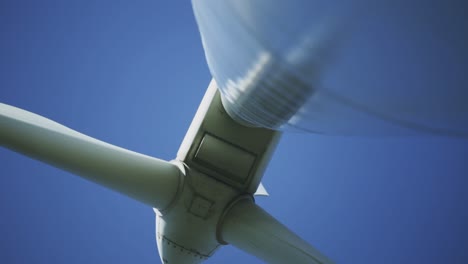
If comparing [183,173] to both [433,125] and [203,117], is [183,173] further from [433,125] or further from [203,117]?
[433,125]

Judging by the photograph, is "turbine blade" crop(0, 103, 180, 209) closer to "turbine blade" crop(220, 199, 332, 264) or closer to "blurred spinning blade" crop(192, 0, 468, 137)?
"turbine blade" crop(220, 199, 332, 264)

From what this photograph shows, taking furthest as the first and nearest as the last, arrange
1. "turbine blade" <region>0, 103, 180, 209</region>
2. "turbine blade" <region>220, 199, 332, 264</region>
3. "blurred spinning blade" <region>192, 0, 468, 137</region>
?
1. "turbine blade" <region>220, 199, 332, 264</region>
2. "turbine blade" <region>0, 103, 180, 209</region>
3. "blurred spinning blade" <region>192, 0, 468, 137</region>

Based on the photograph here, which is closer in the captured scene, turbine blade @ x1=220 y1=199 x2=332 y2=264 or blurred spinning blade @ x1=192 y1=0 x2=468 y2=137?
blurred spinning blade @ x1=192 y1=0 x2=468 y2=137

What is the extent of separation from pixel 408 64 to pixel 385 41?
0.20 ft

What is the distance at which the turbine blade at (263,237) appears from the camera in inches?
89.9

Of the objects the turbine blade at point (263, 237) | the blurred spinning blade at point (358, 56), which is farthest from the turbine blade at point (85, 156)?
the blurred spinning blade at point (358, 56)

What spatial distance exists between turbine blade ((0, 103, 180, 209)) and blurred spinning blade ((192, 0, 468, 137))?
1.34m

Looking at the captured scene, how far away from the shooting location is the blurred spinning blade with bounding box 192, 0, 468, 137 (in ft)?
2.06

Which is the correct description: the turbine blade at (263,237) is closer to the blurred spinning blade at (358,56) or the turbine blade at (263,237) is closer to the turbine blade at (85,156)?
the turbine blade at (85,156)

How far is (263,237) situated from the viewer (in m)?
2.39

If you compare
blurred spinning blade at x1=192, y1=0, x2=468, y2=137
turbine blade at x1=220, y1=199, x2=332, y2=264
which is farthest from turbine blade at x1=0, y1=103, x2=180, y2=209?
blurred spinning blade at x1=192, y1=0, x2=468, y2=137

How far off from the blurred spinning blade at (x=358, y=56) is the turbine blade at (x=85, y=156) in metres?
1.34

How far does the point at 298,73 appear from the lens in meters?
0.88

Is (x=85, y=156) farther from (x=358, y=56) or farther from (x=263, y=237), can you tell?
(x=358, y=56)
